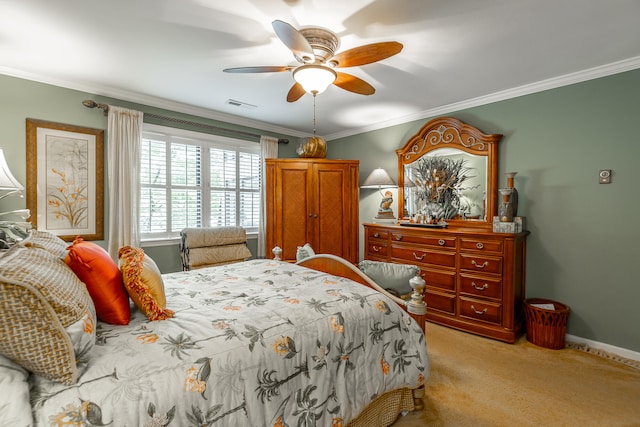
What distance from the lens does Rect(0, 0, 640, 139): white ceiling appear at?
1.79 m

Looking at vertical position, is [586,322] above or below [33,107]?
below

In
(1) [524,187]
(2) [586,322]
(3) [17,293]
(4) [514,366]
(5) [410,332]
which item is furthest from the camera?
(1) [524,187]

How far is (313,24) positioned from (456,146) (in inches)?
91.0

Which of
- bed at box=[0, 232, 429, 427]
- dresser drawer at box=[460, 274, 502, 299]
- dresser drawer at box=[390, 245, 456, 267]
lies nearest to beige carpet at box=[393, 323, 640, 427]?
bed at box=[0, 232, 429, 427]

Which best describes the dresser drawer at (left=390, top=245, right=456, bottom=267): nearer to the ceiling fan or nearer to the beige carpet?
the beige carpet

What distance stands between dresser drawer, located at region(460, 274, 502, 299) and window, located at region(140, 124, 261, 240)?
9.58ft

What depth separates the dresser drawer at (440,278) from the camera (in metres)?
3.08

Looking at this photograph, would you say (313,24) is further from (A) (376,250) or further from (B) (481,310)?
(B) (481,310)

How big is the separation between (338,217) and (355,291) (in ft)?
7.76

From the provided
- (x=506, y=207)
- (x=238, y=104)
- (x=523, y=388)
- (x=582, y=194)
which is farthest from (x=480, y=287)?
(x=238, y=104)

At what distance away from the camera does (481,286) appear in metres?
2.90

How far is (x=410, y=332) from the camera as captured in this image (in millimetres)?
1694

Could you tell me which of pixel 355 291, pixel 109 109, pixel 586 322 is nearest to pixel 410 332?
pixel 355 291

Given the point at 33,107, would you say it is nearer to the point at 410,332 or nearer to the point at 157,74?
the point at 157,74
